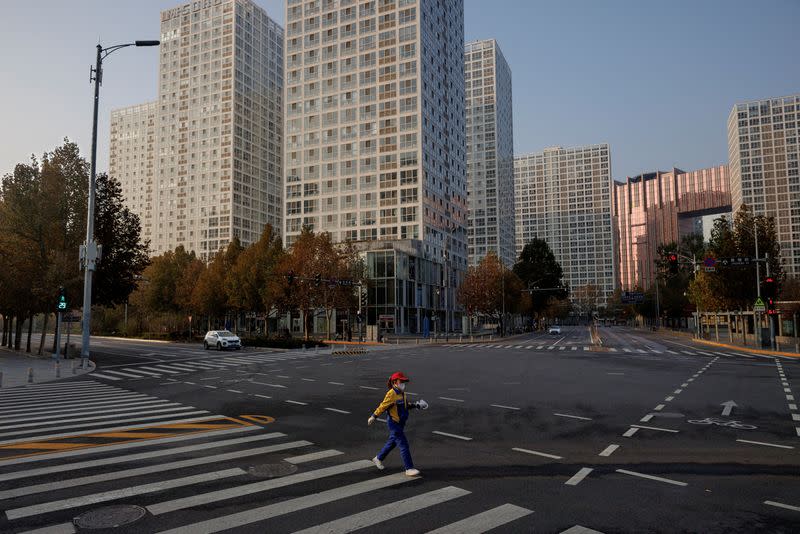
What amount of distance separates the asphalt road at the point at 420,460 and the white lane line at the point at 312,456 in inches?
2.2

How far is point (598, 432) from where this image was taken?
1095 cm

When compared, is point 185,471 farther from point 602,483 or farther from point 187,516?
point 602,483

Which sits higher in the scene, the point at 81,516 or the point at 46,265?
the point at 46,265

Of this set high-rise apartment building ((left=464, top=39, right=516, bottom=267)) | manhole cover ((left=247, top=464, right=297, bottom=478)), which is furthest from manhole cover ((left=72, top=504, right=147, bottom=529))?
high-rise apartment building ((left=464, top=39, right=516, bottom=267))

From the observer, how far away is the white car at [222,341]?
146 ft

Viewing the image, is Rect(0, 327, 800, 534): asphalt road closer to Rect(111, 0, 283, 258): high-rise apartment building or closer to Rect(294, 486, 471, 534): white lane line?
Rect(294, 486, 471, 534): white lane line

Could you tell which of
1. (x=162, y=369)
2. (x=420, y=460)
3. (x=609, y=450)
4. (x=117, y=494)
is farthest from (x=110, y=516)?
(x=162, y=369)

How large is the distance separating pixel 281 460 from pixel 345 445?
1535 millimetres

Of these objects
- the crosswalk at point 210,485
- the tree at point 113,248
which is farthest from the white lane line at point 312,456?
the tree at point 113,248

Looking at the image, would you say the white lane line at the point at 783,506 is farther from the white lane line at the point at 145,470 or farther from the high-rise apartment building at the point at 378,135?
the high-rise apartment building at the point at 378,135

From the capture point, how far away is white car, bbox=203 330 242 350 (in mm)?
Answer: 44406

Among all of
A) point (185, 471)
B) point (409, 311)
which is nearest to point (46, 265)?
point (185, 471)

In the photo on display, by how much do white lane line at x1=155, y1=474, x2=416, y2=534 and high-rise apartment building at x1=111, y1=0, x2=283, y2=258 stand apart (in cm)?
13045

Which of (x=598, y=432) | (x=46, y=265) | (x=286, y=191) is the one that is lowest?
(x=598, y=432)
